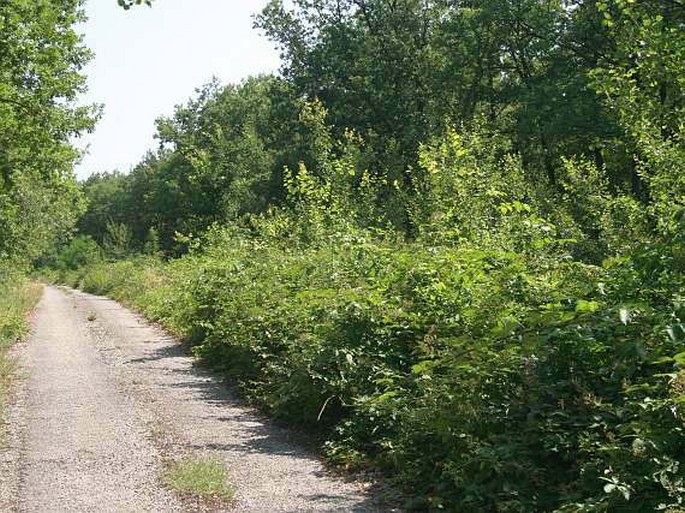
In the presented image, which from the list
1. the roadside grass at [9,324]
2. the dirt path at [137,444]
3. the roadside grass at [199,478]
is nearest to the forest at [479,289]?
the roadside grass at [9,324]

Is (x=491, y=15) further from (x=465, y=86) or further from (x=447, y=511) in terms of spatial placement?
(x=447, y=511)

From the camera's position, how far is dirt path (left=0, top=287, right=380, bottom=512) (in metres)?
6.56

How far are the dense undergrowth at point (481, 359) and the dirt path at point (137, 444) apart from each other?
59cm

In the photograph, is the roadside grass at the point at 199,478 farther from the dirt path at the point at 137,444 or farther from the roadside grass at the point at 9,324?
the roadside grass at the point at 9,324

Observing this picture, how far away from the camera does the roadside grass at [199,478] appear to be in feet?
21.8

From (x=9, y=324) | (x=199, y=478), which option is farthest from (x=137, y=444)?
(x=9, y=324)

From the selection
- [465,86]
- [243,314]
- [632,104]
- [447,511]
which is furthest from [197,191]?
[447,511]

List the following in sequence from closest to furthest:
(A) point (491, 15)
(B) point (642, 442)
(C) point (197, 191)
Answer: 1. (B) point (642, 442)
2. (A) point (491, 15)
3. (C) point (197, 191)

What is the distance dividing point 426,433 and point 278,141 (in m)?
37.6

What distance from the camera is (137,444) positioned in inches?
333

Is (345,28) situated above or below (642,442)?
above

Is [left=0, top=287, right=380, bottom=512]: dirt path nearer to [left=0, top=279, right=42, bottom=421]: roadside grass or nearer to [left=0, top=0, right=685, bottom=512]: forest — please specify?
[left=0, top=279, right=42, bottom=421]: roadside grass

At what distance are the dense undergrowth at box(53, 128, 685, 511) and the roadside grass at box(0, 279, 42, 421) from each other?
12.3ft

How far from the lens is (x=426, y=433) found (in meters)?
6.71
